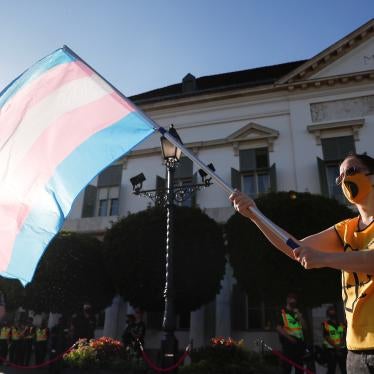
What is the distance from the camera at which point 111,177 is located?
19391 mm

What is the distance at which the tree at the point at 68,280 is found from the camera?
555 inches

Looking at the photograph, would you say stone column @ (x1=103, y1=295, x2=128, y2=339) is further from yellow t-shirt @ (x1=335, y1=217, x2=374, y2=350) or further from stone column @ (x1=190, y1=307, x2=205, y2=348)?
yellow t-shirt @ (x1=335, y1=217, x2=374, y2=350)

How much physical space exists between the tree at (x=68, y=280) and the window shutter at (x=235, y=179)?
5.93m

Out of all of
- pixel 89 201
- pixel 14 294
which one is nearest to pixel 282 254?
pixel 14 294

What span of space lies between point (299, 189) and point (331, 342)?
7651 mm

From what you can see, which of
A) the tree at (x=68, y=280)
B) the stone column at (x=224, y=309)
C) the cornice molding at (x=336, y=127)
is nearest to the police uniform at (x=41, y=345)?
the tree at (x=68, y=280)

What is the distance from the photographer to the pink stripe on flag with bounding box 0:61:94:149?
441 centimetres

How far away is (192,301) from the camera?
12883mm

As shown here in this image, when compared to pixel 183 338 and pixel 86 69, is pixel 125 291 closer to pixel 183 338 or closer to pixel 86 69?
pixel 183 338

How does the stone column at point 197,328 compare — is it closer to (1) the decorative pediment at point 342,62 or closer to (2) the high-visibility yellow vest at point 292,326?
(2) the high-visibility yellow vest at point 292,326

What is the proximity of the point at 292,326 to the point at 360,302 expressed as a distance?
7245 millimetres

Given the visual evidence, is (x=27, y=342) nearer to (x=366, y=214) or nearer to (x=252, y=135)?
(x=252, y=135)

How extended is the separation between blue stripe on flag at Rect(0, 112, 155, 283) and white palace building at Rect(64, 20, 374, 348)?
11.5m

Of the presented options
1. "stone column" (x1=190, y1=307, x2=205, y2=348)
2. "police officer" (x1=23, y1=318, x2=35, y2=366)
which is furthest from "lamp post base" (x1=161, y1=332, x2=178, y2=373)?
"police officer" (x1=23, y1=318, x2=35, y2=366)
